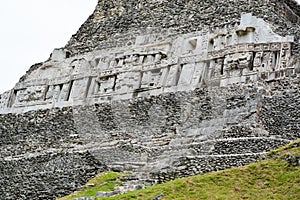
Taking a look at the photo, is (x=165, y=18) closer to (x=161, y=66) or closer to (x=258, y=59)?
(x=161, y=66)

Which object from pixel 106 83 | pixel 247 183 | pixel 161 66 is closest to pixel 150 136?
pixel 161 66

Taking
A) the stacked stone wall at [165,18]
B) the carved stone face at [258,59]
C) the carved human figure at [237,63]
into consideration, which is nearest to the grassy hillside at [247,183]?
the carved stone face at [258,59]

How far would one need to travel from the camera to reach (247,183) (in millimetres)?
19141

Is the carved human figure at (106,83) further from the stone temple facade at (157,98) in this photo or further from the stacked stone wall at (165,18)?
the stacked stone wall at (165,18)

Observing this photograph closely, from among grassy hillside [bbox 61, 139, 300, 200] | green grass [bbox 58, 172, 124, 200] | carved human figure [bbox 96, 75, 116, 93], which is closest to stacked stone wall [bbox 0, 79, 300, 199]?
green grass [bbox 58, 172, 124, 200]

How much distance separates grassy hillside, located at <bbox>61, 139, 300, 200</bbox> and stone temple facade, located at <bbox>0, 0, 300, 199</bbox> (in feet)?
6.00

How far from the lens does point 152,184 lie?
22203 millimetres

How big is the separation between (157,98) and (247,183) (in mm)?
12475

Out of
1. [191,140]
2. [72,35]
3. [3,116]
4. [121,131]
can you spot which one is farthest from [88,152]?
[72,35]

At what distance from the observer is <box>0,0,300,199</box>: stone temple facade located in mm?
24891

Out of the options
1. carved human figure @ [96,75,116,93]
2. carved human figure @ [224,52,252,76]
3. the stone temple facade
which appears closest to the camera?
the stone temple facade

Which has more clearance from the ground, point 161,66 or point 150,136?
point 161,66

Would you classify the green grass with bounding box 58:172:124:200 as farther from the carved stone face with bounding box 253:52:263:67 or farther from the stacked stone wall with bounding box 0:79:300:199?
the carved stone face with bounding box 253:52:263:67

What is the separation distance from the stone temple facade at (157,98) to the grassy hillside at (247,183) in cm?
183
